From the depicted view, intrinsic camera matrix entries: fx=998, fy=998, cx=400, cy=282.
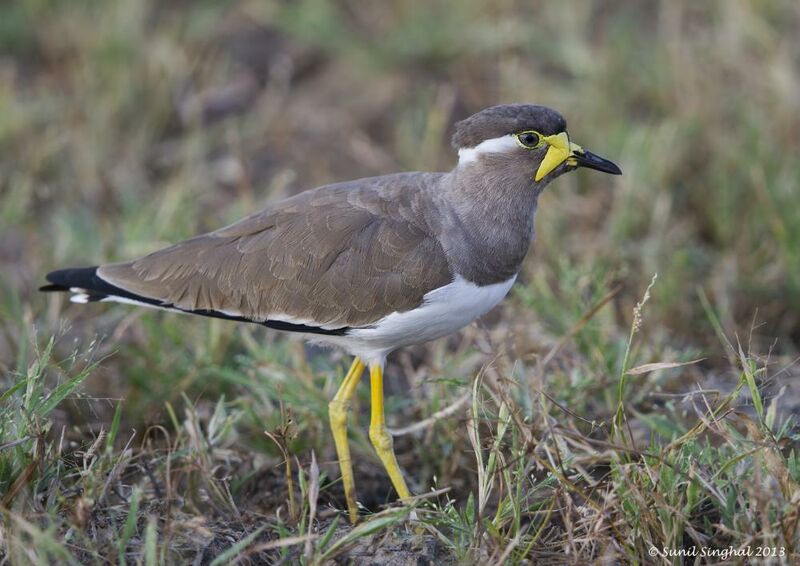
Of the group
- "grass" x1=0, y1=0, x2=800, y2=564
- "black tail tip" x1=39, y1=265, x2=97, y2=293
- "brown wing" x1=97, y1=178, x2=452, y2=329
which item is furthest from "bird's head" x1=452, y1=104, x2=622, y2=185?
"black tail tip" x1=39, y1=265, x2=97, y2=293

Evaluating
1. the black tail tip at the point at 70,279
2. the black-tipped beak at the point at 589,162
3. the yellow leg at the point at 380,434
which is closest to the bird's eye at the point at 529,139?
the black-tipped beak at the point at 589,162

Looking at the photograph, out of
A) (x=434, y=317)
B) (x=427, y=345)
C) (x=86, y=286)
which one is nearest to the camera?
(x=434, y=317)

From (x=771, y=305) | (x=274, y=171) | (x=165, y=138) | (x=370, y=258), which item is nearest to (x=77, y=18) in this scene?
(x=165, y=138)

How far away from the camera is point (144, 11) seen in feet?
23.7

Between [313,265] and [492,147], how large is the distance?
81 centimetres

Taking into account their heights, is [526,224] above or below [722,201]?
above

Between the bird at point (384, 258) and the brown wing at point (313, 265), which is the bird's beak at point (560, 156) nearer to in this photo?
the bird at point (384, 258)

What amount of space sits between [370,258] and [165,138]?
3.46 metres

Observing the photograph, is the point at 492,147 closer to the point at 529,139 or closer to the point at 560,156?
the point at 529,139

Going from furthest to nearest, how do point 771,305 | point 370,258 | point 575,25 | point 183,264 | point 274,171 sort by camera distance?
point 575,25 → point 274,171 → point 771,305 → point 183,264 → point 370,258

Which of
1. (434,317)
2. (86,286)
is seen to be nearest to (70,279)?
(86,286)

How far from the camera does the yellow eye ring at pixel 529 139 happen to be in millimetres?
3752

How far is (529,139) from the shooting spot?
3760mm

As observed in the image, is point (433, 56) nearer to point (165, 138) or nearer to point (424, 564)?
point (165, 138)
